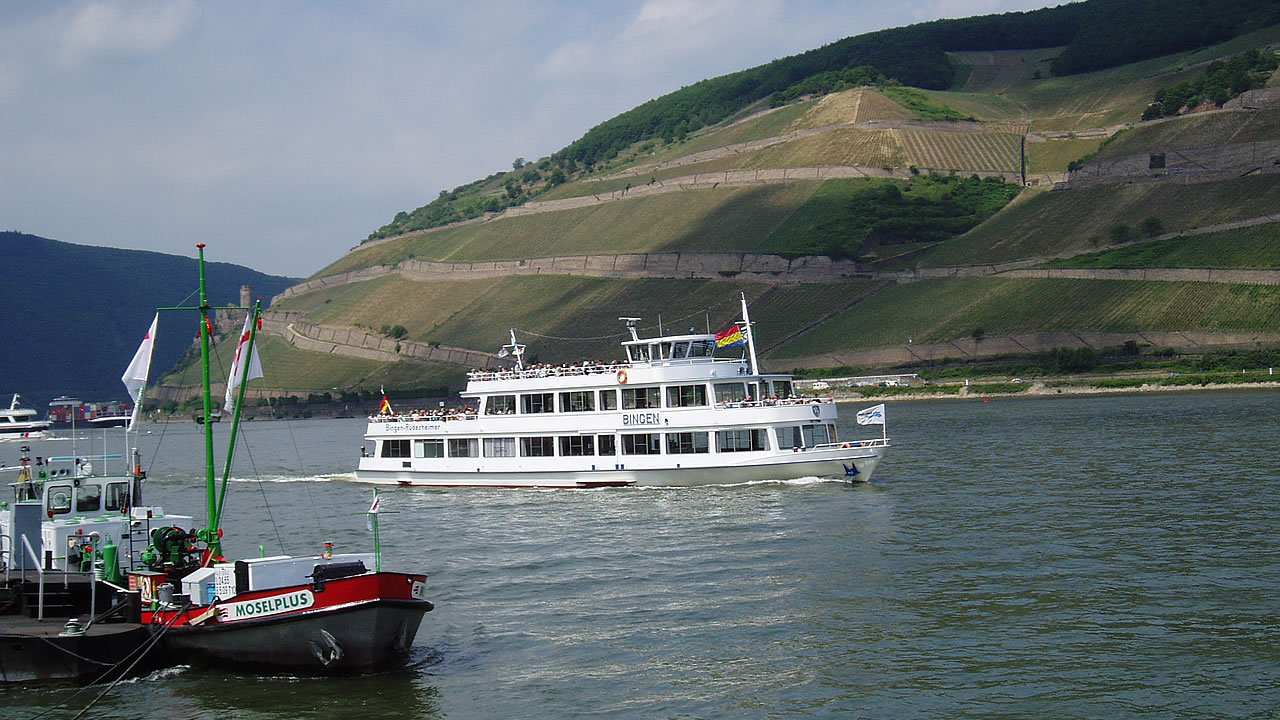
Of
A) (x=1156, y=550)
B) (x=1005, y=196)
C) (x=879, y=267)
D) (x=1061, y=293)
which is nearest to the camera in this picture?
(x=1156, y=550)

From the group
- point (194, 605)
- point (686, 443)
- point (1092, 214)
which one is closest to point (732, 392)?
point (686, 443)

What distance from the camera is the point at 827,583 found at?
28422mm

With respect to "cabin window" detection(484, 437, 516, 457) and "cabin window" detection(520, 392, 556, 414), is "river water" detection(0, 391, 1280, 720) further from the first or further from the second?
"cabin window" detection(520, 392, 556, 414)

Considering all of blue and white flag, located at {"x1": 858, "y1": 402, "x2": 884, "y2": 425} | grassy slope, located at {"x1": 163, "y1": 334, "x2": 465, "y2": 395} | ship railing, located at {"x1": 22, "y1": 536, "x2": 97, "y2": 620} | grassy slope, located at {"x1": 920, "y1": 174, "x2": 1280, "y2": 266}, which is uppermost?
grassy slope, located at {"x1": 920, "y1": 174, "x2": 1280, "y2": 266}

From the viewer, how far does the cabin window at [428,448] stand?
54125 mm

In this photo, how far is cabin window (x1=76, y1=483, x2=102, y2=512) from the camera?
86.9 feet

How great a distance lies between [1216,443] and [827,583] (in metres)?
32.4

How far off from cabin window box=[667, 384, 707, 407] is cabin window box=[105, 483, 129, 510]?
2448 cm

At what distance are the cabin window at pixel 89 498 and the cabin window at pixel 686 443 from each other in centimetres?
2491

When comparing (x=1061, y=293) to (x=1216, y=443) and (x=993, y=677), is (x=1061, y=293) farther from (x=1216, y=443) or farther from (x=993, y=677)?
(x=993, y=677)

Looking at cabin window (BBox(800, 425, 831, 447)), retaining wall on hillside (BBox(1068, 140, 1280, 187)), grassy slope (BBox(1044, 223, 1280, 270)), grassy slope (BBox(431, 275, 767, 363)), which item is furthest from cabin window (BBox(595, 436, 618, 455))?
retaining wall on hillside (BBox(1068, 140, 1280, 187))

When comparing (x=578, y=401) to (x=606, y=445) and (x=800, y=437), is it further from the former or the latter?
(x=800, y=437)

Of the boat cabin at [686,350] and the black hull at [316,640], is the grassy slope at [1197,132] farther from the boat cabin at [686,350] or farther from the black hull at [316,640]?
the black hull at [316,640]

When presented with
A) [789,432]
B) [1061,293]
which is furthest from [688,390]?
[1061,293]
